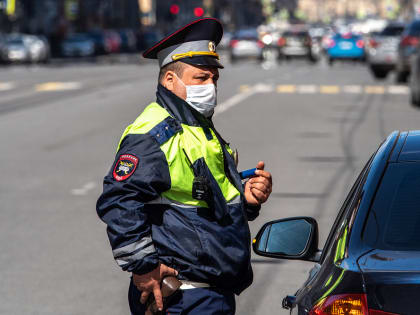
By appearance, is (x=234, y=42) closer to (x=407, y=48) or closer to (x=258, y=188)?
(x=407, y=48)

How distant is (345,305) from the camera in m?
2.82

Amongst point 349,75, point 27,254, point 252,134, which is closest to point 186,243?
point 27,254

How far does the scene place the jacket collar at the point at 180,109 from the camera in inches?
147

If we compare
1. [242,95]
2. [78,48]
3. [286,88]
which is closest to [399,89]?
[286,88]

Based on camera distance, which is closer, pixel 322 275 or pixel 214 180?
pixel 322 275

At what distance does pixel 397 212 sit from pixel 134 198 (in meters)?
0.87

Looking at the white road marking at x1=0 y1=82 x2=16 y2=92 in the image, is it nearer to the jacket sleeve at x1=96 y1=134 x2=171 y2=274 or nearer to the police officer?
the police officer

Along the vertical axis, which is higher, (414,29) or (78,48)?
(414,29)

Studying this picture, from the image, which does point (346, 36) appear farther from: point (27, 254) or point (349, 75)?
point (27, 254)

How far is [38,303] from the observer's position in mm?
6691

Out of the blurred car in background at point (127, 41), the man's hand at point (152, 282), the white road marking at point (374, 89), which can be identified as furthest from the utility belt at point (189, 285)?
the blurred car in background at point (127, 41)

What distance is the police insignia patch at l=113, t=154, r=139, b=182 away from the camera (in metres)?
3.53

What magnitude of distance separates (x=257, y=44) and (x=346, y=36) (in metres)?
5.33

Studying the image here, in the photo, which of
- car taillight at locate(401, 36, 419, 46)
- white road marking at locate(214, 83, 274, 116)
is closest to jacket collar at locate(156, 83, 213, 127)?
white road marking at locate(214, 83, 274, 116)
